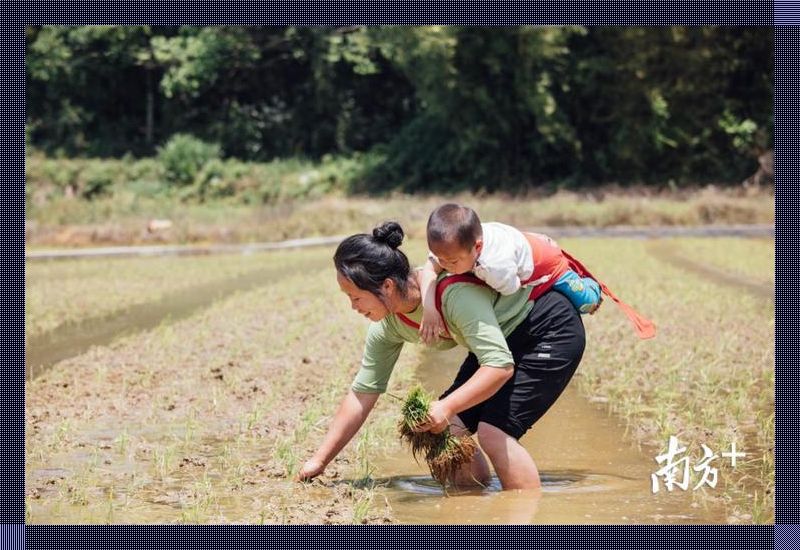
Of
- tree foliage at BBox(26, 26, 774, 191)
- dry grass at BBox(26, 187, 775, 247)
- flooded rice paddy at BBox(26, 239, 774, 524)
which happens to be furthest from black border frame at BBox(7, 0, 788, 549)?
tree foliage at BBox(26, 26, 774, 191)

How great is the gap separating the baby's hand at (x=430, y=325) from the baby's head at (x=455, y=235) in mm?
226

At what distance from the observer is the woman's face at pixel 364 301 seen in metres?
4.81

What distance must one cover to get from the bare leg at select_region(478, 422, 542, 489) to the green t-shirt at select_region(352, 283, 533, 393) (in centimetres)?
37

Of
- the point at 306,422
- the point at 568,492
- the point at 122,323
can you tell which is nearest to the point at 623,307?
the point at 568,492

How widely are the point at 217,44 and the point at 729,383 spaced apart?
32.2 m

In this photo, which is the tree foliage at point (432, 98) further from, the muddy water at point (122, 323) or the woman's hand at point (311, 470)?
the woman's hand at point (311, 470)

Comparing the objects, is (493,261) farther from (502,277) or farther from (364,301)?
(364,301)

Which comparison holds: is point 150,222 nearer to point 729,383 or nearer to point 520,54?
point 520,54

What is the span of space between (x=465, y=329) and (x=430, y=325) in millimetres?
141

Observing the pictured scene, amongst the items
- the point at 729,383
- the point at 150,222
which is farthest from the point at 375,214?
the point at 729,383

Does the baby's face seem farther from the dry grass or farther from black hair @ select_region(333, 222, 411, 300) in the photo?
the dry grass

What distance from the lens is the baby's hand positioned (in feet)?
15.6

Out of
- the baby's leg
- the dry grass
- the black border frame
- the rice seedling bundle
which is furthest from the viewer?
the dry grass

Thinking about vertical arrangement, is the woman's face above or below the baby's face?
below
